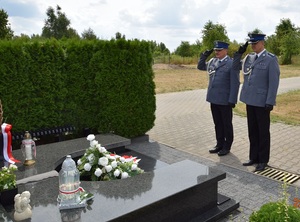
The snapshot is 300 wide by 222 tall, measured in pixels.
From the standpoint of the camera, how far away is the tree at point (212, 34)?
117 ft

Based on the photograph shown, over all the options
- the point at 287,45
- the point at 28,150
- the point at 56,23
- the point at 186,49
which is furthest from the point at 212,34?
the point at 28,150

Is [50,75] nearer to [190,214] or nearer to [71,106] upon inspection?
[71,106]

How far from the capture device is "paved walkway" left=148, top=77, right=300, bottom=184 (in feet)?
18.0

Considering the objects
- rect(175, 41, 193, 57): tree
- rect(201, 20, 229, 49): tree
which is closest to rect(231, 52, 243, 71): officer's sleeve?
rect(201, 20, 229, 49): tree

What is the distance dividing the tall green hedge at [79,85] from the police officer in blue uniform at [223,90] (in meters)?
1.64

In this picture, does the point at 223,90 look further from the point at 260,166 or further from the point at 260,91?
the point at 260,166

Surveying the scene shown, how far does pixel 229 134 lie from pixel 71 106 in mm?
3174

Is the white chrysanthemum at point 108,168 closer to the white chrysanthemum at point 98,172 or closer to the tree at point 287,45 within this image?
the white chrysanthemum at point 98,172

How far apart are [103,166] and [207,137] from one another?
392cm

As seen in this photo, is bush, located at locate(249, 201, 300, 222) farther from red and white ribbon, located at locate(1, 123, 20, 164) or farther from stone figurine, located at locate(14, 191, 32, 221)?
red and white ribbon, located at locate(1, 123, 20, 164)

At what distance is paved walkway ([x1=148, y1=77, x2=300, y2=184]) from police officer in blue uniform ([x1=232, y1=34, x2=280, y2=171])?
1.34ft

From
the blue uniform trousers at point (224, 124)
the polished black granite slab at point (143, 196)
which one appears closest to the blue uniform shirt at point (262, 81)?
the blue uniform trousers at point (224, 124)

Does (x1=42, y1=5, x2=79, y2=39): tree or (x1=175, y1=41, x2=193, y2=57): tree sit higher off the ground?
(x1=42, y1=5, x2=79, y2=39): tree

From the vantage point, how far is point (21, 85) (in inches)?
216
